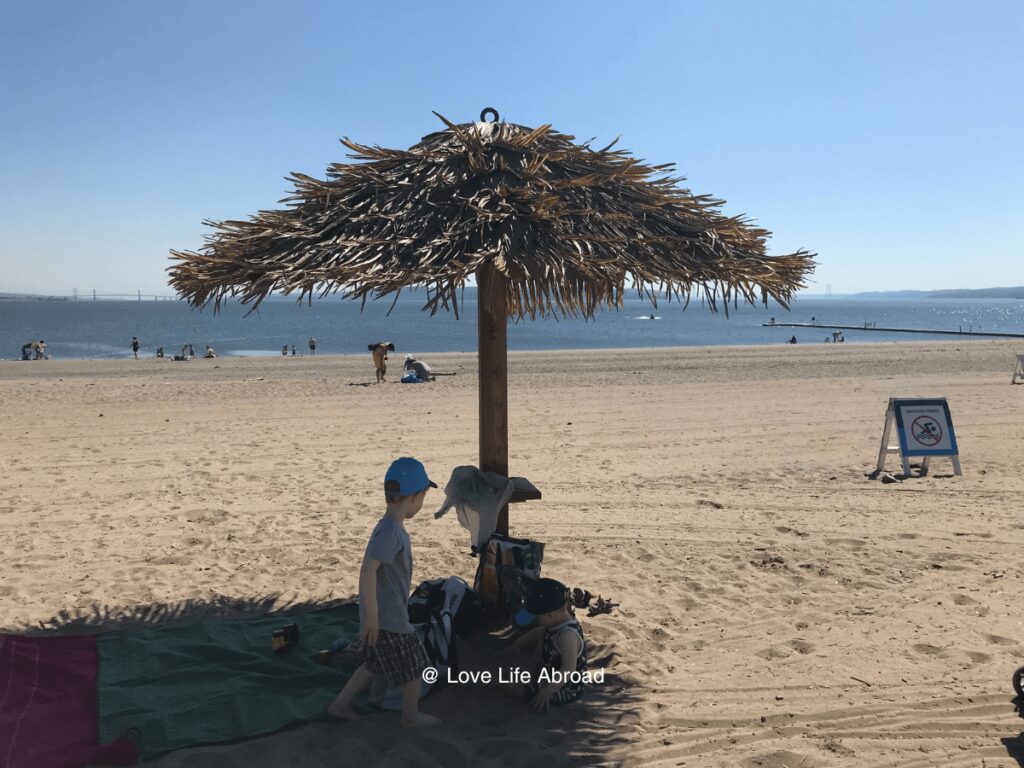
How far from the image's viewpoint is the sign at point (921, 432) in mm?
8867

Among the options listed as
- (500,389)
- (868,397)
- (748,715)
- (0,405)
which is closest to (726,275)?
(500,389)

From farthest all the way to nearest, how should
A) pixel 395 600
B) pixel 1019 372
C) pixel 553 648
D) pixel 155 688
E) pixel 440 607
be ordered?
pixel 1019 372 < pixel 440 607 < pixel 155 688 < pixel 553 648 < pixel 395 600

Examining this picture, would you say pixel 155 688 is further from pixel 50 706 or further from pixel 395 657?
pixel 395 657

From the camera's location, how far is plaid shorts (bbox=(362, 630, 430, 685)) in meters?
Answer: 3.56

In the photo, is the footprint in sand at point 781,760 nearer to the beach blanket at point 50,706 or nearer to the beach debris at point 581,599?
the beach debris at point 581,599

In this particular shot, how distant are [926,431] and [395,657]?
7819 mm

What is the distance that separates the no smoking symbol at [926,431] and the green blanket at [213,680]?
7158 millimetres

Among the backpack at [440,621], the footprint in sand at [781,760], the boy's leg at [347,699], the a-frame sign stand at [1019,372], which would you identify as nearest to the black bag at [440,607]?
the backpack at [440,621]

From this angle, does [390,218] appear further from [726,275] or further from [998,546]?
[998,546]

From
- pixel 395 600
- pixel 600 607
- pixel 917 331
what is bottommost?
pixel 600 607

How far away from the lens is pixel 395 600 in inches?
139

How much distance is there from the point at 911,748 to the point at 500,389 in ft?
9.31

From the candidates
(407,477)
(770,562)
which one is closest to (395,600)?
(407,477)

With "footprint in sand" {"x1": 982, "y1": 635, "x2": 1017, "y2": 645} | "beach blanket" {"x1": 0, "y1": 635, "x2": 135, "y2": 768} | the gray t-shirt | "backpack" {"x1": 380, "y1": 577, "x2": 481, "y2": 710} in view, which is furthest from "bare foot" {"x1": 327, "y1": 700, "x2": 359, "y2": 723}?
"footprint in sand" {"x1": 982, "y1": 635, "x2": 1017, "y2": 645}
